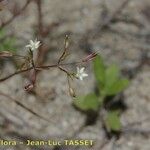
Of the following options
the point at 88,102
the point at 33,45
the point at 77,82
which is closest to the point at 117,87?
the point at 88,102

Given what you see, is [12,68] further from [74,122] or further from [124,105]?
[124,105]

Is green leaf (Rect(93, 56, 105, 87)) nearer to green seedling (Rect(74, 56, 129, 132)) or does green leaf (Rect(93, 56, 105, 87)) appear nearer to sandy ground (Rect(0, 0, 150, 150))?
green seedling (Rect(74, 56, 129, 132))

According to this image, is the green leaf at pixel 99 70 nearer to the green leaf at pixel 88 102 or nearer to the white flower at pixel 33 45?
the green leaf at pixel 88 102

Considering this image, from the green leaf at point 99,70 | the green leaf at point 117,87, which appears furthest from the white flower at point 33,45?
the green leaf at point 117,87

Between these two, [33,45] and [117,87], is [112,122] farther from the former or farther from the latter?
[33,45]

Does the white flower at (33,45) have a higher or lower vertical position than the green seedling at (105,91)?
lower

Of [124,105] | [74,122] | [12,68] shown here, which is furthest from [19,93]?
[124,105]
